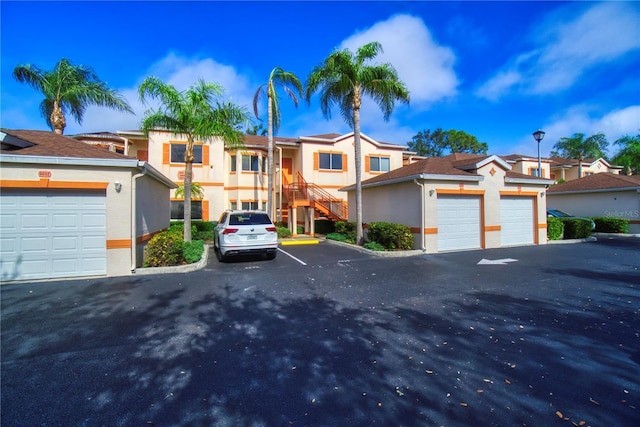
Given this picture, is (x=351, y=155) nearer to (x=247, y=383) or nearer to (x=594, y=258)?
(x=594, y=258)

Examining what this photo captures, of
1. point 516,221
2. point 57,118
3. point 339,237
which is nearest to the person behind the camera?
point 516,221

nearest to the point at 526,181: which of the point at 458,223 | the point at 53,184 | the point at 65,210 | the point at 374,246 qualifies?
the point at 458,223

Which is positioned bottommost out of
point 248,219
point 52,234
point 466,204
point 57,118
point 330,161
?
point 52,234

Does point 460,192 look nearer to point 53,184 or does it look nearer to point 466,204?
point 466,204

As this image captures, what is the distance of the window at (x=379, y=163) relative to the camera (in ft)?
77.6

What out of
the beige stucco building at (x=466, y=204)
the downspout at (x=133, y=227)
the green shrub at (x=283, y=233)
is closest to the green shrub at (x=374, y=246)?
the beige stucco building at (x=466, y=204)

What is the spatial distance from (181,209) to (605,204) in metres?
27.9

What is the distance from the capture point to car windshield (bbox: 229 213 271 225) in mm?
10586

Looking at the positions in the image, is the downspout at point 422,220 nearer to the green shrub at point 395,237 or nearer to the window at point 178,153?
the green shrub at point 395,237

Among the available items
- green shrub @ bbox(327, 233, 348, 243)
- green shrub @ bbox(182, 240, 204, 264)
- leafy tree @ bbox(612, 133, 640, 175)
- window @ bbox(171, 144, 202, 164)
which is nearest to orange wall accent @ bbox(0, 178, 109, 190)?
green shrub @ bbox(182, 240, 204, 264)

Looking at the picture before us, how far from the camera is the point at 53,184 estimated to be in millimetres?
8031

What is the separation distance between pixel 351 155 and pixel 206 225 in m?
11.4

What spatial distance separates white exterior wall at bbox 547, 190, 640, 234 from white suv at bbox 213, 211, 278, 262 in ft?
73.8

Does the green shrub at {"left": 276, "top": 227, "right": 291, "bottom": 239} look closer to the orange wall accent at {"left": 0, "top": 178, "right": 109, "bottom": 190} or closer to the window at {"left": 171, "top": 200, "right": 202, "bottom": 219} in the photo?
the window at {"left": 171, "top": 200, "right": 202, "bottom": 219}
